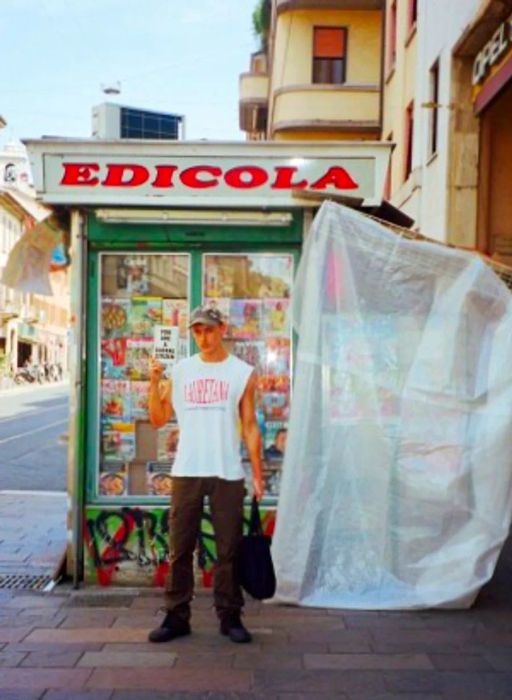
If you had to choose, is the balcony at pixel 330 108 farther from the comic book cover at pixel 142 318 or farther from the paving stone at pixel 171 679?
the paving stone at pixel 171 679

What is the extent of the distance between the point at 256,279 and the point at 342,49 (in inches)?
658

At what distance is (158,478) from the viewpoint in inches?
249

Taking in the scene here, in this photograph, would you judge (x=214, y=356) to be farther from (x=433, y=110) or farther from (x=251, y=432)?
(x=433, y=110)

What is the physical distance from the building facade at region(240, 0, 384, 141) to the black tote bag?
55.4 feet

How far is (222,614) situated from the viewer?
16.0 feet

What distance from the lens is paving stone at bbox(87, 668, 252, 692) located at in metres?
4.14

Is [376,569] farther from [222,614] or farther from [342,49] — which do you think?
[342,49]

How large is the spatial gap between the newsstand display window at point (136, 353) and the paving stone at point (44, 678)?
198cm

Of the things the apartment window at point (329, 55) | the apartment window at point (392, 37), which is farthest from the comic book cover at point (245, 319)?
the apartment window at point (329, 55)

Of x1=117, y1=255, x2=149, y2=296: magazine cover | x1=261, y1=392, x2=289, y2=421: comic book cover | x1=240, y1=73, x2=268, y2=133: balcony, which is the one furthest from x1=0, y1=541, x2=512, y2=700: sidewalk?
x1=240, y1=73, x2=268, y2=133: balcony

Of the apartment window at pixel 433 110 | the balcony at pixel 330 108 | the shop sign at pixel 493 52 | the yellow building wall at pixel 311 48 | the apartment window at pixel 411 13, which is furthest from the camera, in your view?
the yellow building wall at pixel 311 48

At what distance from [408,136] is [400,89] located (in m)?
1.35

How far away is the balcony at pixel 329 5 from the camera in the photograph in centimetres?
2082

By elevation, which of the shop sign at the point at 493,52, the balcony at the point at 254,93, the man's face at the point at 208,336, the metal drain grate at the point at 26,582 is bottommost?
the metal drain grate at the point at 26,582
